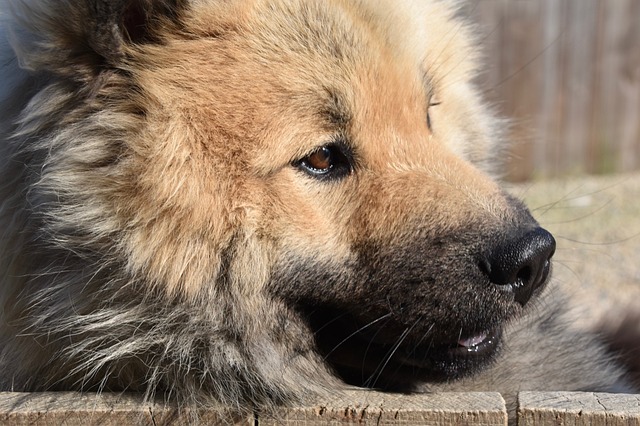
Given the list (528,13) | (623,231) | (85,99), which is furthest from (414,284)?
(528,13)

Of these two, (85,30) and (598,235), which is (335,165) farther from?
(598,235)

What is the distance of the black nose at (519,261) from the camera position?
6.80ft

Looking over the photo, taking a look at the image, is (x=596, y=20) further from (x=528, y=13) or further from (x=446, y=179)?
(x=446, y=179)

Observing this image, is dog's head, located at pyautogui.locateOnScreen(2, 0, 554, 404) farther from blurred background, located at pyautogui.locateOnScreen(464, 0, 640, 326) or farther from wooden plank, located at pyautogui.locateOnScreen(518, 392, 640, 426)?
blurred background, located at pyautogui.locateOnScreen(464, 0, 640, 326)

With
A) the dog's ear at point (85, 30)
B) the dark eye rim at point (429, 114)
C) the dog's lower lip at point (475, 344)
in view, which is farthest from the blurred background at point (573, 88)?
the dog's ear at point (85, 30)

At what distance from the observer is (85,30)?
2080 mm

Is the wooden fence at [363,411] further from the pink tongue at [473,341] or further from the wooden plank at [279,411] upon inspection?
the pink tongue at [473,341]

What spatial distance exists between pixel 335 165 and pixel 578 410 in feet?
3.06

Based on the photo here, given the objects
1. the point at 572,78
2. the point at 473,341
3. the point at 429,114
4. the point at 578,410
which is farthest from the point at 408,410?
the point at 572,78

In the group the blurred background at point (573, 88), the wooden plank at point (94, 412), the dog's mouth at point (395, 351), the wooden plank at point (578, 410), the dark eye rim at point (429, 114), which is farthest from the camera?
the blurred background at point (573, 88)

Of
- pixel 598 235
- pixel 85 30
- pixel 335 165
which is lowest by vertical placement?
pixel 598 235

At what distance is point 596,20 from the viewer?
837 centimetres

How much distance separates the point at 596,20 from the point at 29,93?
7317mm

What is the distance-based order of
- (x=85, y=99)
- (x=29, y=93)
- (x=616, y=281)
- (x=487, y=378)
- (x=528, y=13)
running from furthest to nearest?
(x=528, y=13) < (x=616, y=281) < (x=487, y=378) < (x=29, y=93) < (x=85, y=99)
